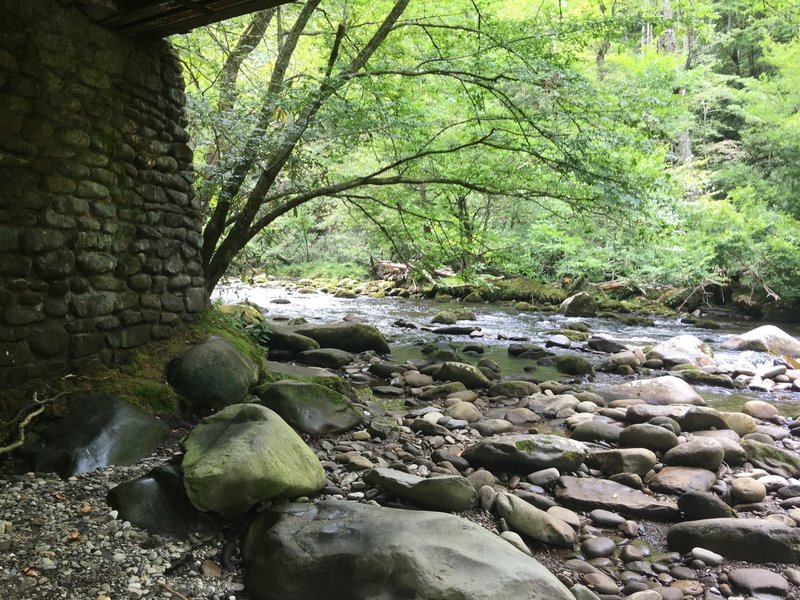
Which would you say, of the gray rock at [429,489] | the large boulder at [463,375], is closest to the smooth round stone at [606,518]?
the gray rock at [429,489]

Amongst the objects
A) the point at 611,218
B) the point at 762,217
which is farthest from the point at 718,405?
the point at 762,217

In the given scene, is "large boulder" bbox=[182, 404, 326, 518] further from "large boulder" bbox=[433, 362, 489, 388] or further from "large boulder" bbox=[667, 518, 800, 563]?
"large boulder" bbox=[433, 362, 489, 388]

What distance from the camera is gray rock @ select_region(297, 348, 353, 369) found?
25.2 feet

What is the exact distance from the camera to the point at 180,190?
4926 mm

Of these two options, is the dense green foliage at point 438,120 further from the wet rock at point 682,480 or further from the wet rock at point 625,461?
the wet rock at point 682,480

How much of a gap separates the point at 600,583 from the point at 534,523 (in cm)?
53

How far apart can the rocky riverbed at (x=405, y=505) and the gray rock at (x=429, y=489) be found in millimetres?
11

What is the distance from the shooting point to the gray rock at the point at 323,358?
7.68m

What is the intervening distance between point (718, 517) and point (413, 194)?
6024 millimetres

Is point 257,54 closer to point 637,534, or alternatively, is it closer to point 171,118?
point 171,118

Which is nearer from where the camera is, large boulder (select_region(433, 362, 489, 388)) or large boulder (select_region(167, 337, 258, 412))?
large boulder (select_region(167, 337, 258, 412))

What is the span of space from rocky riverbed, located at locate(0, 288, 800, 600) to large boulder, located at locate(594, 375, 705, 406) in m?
0.80

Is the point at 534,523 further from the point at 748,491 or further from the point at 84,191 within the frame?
the point at 84,191

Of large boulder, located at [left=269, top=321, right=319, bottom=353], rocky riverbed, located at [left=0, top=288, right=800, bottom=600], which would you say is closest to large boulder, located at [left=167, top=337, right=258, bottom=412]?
rocky riverbed, located at [left=0, top=288, right=800, bottom=600]
